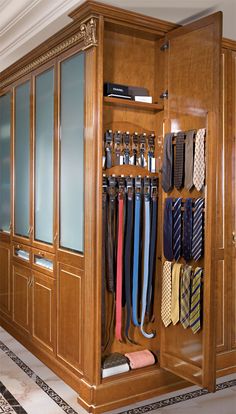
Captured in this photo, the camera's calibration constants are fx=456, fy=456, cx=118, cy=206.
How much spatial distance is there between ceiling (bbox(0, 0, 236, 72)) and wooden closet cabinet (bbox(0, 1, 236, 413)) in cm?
9

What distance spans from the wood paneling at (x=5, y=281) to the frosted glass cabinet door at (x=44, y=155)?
819 mm

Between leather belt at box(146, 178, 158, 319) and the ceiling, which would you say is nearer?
the ceiling

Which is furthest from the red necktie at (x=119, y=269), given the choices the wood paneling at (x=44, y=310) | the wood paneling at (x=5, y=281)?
the wood paneling at (x=5, y=281)

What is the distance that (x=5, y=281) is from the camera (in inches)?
177

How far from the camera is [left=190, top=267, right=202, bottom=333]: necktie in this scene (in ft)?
9.01

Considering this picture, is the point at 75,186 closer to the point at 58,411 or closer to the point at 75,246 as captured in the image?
the point at 75,246

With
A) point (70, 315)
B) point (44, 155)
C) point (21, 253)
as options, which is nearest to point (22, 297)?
point (21, 253)

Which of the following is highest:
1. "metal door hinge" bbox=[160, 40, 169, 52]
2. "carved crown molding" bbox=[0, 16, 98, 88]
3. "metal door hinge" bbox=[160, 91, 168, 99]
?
"carved crown molding" bbox=[0, 16, 98, 88]

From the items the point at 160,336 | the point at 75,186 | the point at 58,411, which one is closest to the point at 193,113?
the point at 75,186

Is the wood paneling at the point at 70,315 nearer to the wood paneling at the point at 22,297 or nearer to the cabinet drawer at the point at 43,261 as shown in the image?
the cabinet drawer at the point at 43,261

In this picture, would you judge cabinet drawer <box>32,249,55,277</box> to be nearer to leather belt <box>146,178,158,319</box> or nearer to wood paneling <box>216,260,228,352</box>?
leather belt <box>146,178,158,319</box>

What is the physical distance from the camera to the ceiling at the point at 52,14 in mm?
2729

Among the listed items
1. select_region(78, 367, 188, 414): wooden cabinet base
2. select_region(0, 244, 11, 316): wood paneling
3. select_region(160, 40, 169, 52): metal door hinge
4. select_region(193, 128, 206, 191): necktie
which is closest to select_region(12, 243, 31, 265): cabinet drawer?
select_region(0, 244, 11, 316): wood paneling

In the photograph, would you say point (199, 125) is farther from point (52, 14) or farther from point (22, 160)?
point (22, 160)
